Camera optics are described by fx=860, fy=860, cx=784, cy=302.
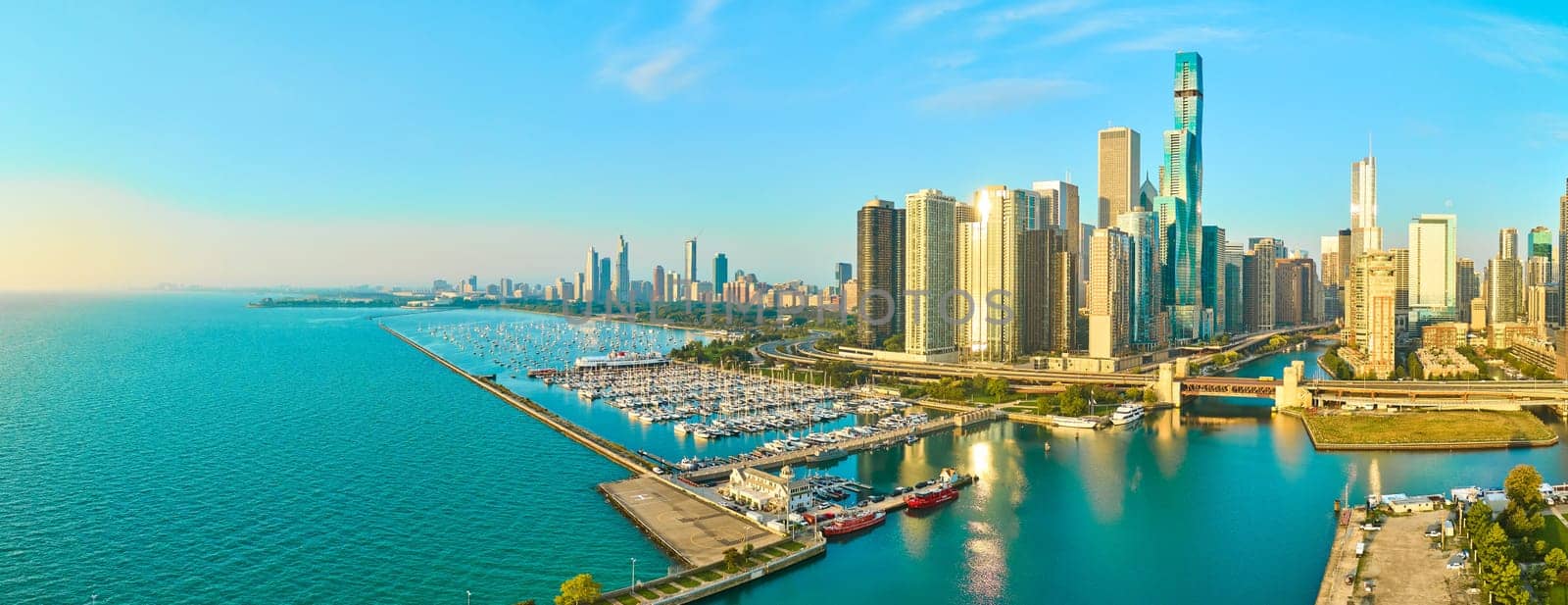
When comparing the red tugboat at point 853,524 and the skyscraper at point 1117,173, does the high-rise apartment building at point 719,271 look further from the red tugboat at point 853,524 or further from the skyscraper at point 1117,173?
the red tugboat at point 853,524

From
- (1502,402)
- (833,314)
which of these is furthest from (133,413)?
(833,314)

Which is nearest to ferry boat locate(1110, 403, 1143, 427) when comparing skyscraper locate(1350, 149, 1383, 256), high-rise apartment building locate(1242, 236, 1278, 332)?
high-rise apartment building locate(1242, 236, 1278, 332)

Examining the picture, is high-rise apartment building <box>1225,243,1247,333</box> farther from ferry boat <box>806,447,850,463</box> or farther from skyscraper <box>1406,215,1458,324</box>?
ferry boat <box>806,447,850,463</box>

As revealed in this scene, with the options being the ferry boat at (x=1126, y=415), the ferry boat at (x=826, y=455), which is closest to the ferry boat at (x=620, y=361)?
the ferry boat at (x=826, y=455)

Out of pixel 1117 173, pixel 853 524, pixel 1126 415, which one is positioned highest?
pixel 1117 173

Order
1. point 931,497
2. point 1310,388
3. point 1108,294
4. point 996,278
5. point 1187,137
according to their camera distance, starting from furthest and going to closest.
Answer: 1. point 1187,137
2. point 996,278
3. point 1108,294
4. point 1310,388
5. point 931,497

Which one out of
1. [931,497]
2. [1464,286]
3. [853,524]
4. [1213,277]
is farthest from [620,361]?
[1464,286]

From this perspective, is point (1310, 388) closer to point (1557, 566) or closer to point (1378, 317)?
point (1378, 317)
